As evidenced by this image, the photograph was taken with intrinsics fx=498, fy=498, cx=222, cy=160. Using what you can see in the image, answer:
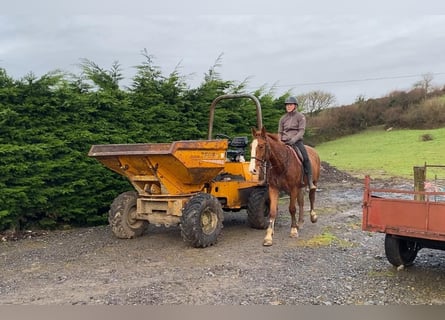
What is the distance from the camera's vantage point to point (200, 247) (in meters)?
7.97

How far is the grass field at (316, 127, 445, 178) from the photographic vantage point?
69.4ft

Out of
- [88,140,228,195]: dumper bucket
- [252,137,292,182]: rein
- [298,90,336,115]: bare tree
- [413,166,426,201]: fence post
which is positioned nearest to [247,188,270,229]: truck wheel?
[252,137,292,182]: rein

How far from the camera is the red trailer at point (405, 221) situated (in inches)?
224

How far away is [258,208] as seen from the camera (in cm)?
931

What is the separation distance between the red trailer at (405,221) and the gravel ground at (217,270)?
34 centimetres

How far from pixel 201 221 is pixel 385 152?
20.9 meters

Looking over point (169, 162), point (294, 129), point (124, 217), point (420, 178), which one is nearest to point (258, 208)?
point (294, 129)

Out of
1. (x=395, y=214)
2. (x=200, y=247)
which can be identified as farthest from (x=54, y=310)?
(x=395, y=214)

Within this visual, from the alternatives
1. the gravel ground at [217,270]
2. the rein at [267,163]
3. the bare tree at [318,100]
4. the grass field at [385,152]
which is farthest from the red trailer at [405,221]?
the bare tree at [318,100]

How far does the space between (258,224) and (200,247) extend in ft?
5.93

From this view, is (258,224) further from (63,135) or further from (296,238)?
(63,135)

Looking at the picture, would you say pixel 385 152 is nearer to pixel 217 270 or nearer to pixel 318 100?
pixel 318 100

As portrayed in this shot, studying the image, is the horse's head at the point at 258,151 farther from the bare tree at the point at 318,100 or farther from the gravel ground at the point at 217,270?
the bare tree at the point at 318,100

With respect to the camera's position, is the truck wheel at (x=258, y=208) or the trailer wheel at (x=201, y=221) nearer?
the trailer wheel at (x=201, y=221)
